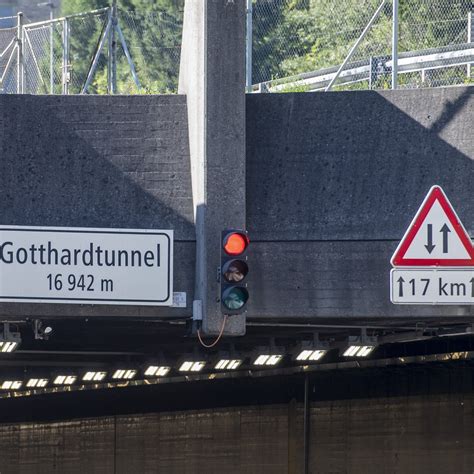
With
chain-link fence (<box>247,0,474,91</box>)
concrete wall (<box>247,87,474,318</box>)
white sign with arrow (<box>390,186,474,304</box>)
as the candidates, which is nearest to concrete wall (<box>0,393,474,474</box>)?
chain-link fence (<box>247,0,474,91</box>)

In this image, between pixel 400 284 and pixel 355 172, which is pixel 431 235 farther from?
pixel 355 172

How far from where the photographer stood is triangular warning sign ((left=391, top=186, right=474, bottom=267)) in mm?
13742

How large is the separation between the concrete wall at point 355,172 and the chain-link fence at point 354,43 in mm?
2691

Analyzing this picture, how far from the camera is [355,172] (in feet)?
60.6

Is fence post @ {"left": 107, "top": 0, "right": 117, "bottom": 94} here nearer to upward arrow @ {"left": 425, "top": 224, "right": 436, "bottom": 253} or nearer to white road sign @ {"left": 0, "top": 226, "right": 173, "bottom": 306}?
white road sign @ {"left": 0, "top": 226, "right": 173, "bottom": 306}

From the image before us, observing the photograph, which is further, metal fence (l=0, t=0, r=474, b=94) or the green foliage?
the green foliage

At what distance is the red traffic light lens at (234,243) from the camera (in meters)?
15.6

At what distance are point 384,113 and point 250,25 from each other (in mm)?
3484

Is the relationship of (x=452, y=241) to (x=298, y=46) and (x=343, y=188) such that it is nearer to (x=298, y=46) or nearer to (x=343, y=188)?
(x=343, y=188)

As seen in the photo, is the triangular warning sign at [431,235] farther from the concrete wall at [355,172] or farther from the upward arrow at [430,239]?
the concrete wall at [355,172]

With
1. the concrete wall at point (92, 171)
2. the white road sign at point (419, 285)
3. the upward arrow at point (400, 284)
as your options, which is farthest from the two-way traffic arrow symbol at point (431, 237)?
the concrete wall at point (92, 171)

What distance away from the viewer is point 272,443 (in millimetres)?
34969

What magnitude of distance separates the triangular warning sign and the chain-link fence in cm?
750

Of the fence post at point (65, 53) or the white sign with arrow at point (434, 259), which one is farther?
the fence post at point (65, 53)
